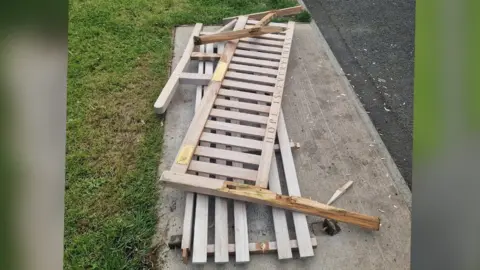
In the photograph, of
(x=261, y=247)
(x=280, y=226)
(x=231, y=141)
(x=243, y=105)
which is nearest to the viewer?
(x=261, y=247)

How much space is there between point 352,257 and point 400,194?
61 cm

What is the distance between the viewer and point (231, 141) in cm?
287

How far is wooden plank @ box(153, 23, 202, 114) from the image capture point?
10.5 feet

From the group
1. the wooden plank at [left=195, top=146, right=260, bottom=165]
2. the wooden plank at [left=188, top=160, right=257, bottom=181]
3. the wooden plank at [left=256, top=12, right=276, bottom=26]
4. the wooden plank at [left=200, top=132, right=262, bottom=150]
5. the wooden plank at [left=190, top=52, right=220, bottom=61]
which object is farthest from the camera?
the wooden plank at [left=256, top=12, right=276, bottom=26]

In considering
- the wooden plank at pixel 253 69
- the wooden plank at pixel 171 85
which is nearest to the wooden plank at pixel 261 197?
the wooden plank at pixel 171 85

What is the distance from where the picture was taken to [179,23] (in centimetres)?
445

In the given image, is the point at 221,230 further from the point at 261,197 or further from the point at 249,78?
the point at 249,78

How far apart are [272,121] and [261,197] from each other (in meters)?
0.73

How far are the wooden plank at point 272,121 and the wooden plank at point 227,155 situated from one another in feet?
0.22
